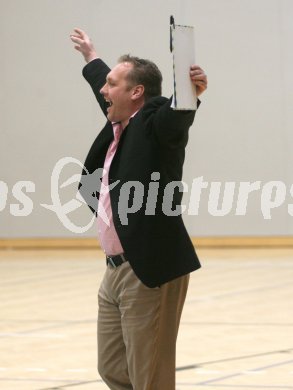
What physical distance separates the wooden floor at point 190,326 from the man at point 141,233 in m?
1.55

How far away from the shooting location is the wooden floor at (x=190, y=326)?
19.1 feet

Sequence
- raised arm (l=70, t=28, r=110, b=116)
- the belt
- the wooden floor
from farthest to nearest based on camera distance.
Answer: the wooden floor → raised arm (l=70, t=28, r=110, b=116) → the belt

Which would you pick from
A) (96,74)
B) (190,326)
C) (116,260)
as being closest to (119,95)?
(96,74)

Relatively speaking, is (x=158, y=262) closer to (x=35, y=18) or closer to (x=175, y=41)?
(x=175, y=41)

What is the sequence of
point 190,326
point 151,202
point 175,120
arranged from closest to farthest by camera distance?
point 175,120 → point 151,202 → point 190,326

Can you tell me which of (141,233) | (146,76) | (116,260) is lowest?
(116,260)

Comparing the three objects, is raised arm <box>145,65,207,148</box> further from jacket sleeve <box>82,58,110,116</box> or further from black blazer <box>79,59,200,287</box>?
jacket sleeve <box>82,58,110,116</box>

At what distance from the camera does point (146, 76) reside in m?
4.07

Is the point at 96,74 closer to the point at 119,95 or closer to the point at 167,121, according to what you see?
the point at 119,95

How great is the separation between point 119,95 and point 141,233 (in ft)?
1.99

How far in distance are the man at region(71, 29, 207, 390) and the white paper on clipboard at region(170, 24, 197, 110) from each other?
4 cm

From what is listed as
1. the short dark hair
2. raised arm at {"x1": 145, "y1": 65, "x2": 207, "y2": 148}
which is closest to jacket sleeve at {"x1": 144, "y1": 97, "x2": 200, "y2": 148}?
raised arm at {"x1": 145, "y1": 65, "x2": 207, "y2": 148}

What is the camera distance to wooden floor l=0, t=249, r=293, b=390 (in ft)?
19.1

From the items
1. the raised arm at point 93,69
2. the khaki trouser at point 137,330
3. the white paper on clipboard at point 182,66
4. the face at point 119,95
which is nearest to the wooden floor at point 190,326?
the khaki trouser at point 137,330
